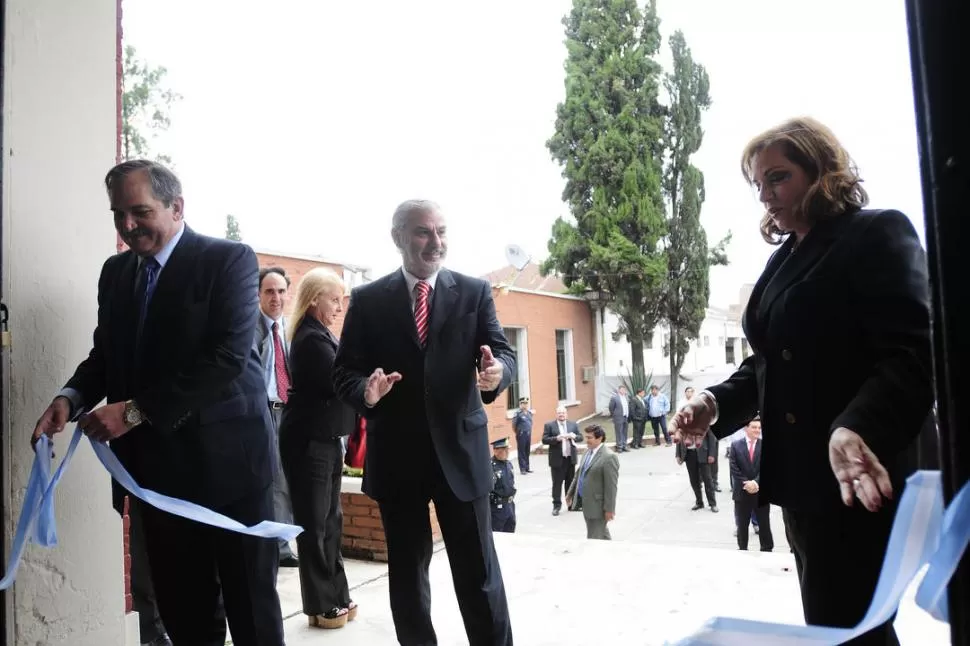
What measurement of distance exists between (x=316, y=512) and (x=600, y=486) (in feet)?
17.4

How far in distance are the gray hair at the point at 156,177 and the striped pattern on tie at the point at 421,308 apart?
0.83 meters

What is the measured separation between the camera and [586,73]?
75.3ft

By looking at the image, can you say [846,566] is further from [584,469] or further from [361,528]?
[584,469]

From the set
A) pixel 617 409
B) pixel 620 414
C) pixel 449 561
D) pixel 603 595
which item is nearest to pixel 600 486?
pixel 603 595

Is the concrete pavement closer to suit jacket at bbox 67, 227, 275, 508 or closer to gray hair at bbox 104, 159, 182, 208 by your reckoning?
→ suit jacket at bbox 67, 227, 275, 508

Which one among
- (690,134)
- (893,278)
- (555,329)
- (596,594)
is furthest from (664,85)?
(893,278)

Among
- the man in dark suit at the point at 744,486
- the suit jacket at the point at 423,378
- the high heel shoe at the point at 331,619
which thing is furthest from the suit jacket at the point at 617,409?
the suit jacket at the point at 423,378

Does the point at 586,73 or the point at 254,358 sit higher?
the point at 586,73

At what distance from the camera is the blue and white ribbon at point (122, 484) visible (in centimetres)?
195

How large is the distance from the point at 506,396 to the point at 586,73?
11106 mm

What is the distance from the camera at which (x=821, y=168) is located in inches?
61.1

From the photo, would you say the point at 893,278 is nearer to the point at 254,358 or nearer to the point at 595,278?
the point at 254,358

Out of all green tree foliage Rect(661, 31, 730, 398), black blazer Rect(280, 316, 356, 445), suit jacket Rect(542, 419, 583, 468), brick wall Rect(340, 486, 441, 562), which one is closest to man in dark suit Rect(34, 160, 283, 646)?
black blazer Rect(280, 316, 356, 445)

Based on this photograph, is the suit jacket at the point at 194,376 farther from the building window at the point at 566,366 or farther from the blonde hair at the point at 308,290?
the building window at the point at 566,366
